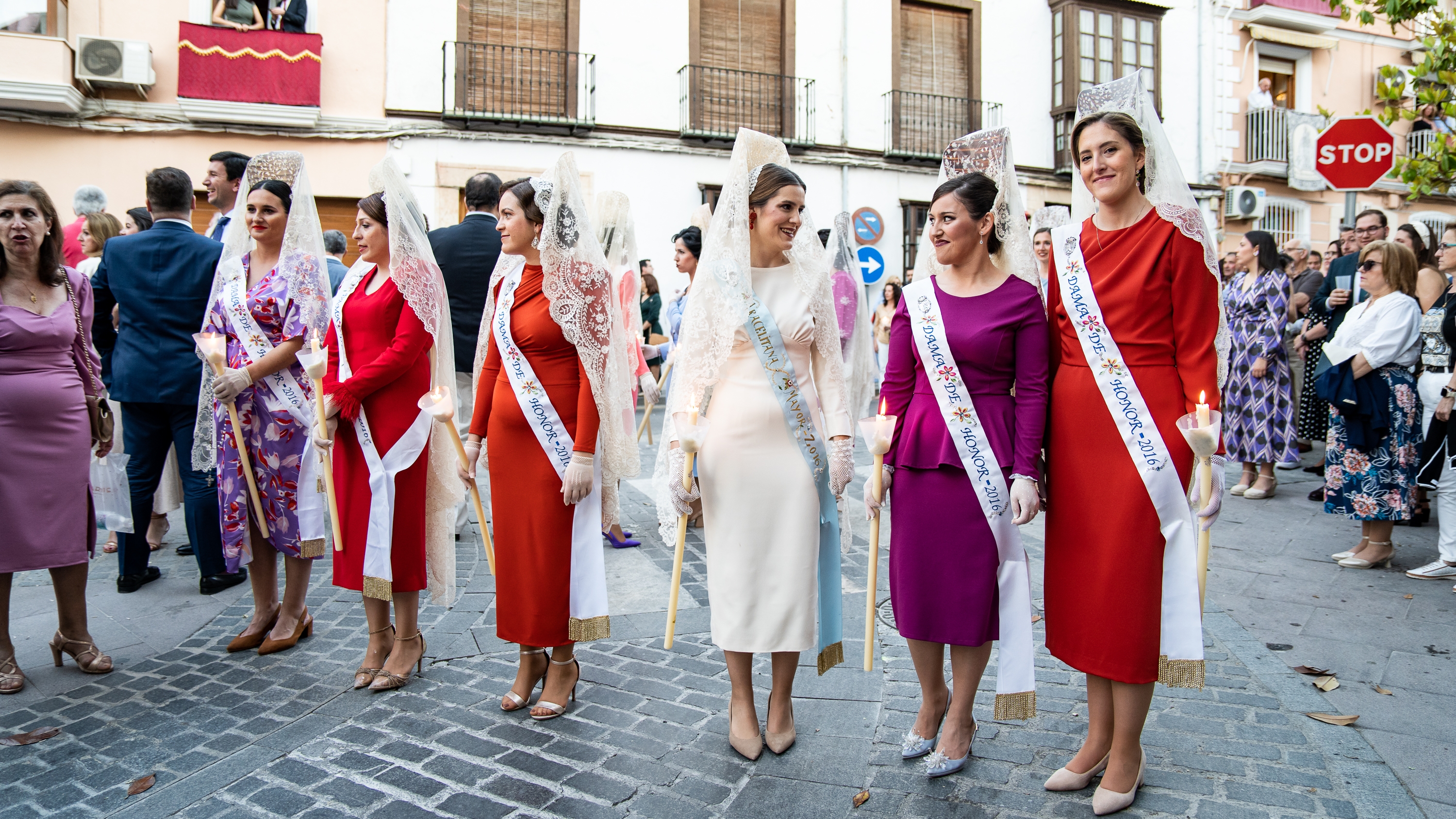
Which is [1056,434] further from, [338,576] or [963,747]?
[338,576]

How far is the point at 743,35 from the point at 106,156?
9.59m

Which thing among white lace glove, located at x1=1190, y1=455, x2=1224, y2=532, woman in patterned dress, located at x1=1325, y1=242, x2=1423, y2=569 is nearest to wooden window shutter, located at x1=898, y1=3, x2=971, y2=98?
woman in patterned dress, located at x1=1325, y1=242, x2=1423, y2=569

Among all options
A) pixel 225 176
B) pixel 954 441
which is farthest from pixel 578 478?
pixel 225 176

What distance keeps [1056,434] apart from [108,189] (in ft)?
44.2

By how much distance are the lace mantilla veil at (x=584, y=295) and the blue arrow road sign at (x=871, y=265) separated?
11.1 metres

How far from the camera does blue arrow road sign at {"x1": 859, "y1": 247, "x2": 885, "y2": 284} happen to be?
47.1ft

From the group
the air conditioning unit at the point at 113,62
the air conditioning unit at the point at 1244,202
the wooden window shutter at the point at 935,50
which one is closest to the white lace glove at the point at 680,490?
the air conditioning unit at the point at 113,62

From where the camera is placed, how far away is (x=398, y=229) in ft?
12.5

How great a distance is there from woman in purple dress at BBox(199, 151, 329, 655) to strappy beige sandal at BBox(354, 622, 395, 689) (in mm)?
501

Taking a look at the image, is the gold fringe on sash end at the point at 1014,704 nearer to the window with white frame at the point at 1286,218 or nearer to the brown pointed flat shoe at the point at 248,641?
the brown pointed flat shoe at the point at 248,641

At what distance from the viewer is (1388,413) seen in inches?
229

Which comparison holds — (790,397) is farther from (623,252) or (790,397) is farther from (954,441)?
(623,252)

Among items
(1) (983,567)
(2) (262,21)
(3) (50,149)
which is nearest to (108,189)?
(3) (50,149)

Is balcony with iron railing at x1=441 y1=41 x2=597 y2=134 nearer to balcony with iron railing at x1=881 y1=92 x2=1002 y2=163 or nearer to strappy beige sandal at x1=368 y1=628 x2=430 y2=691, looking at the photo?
balcony with iron railing at x1=881 y1=92 x2=1002 y2=163
